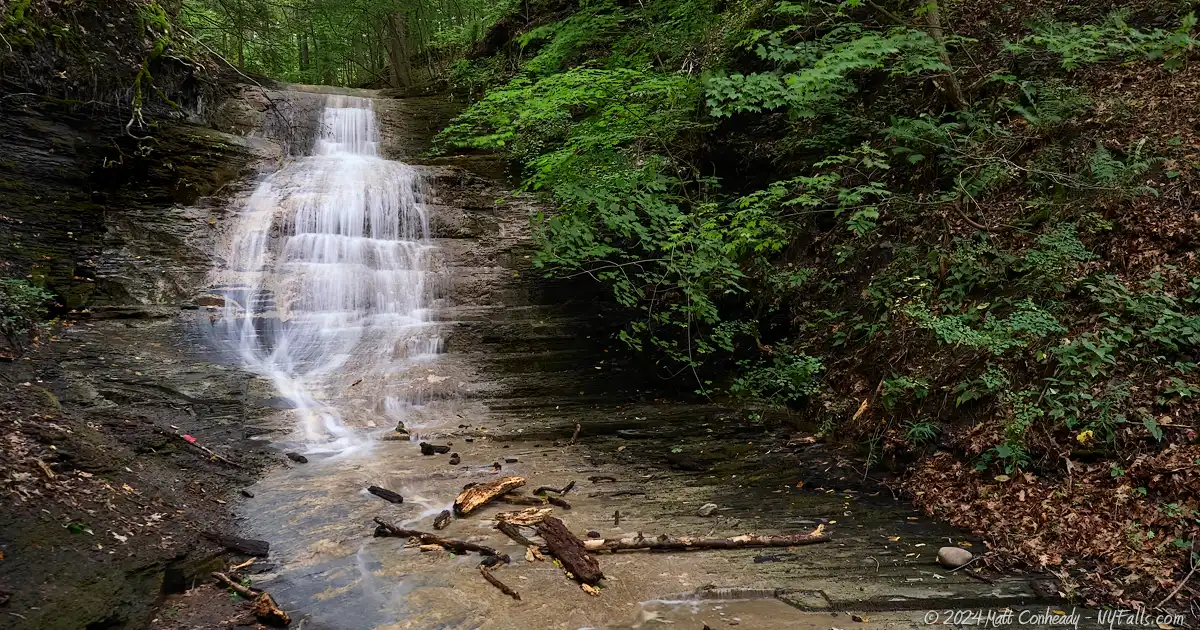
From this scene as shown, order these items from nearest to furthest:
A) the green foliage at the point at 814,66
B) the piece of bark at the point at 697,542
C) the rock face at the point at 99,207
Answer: the piece of bark at the point at 697,542 → the green foliage at the point at 814,66 → the rock face at the point at 99,207

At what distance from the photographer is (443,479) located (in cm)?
569

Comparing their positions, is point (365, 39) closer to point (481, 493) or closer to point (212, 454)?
point (212, 454)

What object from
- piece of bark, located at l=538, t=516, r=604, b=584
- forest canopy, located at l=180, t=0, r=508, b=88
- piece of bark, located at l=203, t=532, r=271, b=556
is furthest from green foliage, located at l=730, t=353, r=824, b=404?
forest canopy, located at l=180, t=0, r=508, b=88

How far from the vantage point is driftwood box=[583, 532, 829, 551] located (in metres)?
4.31

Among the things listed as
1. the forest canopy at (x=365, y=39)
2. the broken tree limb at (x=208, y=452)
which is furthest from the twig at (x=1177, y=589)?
the forest canopy at (x=365, y=39)

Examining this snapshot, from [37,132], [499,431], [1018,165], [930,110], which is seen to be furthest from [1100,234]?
[37,132]

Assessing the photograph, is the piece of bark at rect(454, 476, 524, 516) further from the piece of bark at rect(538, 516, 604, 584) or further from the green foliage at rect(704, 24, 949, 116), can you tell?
the green foliage at rect(704, 24, 949, 116)

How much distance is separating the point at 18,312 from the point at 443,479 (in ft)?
16.8

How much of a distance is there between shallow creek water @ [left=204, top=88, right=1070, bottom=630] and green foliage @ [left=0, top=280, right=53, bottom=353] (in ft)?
6.49

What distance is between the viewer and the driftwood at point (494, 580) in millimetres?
3658

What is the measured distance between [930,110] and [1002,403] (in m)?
4.51

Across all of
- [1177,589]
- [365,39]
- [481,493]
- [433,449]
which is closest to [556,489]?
[481,493]

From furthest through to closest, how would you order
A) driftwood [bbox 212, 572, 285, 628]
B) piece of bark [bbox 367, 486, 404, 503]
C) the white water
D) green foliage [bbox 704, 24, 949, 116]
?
the white water, green foliage [bbox 704, 24, 949, 116], piece of bark [bbox 367, 486, 404, 503], driftwood [bbox 212, 572, 285, 628]

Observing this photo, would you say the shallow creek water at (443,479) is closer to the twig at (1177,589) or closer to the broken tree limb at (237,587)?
the broken tree limb at (237,587)
